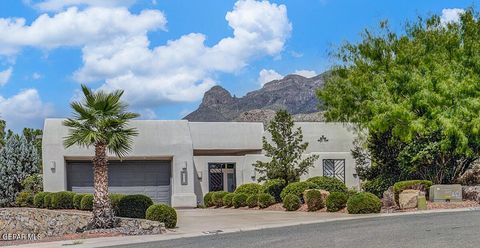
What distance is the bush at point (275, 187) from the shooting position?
26750 millimetres

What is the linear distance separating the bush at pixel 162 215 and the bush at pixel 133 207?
5.49ft

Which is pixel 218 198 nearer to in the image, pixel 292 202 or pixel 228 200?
pixel 228 200

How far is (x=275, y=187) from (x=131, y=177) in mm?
8612

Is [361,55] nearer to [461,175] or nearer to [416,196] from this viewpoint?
[461,175]

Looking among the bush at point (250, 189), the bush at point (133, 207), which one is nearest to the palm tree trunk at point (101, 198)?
the bush at point (133, 207)

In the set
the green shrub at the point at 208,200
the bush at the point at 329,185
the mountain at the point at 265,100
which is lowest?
the green shrub at the point at 208,200

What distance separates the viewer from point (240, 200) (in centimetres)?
2761

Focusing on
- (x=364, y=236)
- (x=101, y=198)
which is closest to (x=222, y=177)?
(x=101, y=198)

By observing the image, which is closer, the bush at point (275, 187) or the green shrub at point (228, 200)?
the bush at point (275, 187)

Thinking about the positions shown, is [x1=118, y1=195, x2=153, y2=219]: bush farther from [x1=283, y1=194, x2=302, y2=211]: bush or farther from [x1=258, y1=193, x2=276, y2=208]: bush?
[x1=258, y1=193, x2=276, y2=208]: bush

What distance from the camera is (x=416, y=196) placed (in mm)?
21391

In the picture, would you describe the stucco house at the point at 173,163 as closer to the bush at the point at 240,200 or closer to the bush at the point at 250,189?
the bush at the point at 250,189

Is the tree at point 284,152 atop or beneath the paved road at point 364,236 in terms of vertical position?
atop

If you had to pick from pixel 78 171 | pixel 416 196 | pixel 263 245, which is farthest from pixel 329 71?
pixel 263 245
